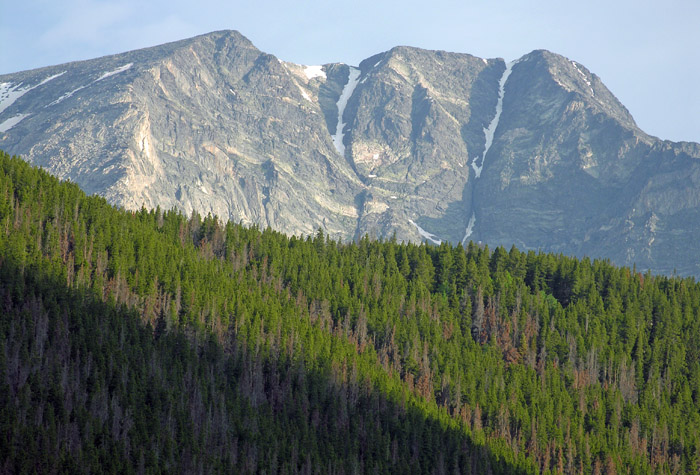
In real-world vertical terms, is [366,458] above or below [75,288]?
below

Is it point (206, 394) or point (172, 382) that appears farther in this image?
point (206, 394)

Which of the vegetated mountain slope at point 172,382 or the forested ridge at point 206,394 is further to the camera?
the forested ridge at point 206,394

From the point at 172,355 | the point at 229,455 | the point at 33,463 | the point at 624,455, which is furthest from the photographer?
the point at 624,455

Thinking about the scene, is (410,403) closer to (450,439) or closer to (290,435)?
(450,439)

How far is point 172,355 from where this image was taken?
569 feet

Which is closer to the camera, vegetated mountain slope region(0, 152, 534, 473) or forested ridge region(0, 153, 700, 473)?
vegetated mountain slope region(0, 152, 534, 473)

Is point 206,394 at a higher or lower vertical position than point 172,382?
lower

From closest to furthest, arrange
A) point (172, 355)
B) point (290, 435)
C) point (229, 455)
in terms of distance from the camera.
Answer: point (229, 455) → point (290, 435) → point (172, 355)

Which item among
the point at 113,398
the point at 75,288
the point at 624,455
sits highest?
the point at 75,288

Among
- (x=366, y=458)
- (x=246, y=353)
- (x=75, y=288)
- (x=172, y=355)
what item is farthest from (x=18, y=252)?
(x=366, y=458)

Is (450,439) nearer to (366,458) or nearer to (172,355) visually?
(366,458)

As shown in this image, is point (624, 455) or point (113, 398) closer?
point (113, 398)

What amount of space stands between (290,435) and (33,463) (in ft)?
148

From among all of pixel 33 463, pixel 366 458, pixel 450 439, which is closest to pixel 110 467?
pixel 33 463
